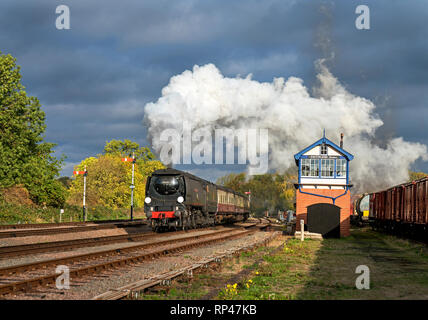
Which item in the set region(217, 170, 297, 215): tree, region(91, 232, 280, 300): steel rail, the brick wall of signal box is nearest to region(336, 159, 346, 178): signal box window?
the brick wall of signal box

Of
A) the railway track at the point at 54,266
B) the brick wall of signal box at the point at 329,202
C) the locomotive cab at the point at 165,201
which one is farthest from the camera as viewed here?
the brick wall of signal box at the point at 329,202

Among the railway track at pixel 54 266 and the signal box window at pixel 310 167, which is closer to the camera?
the railway track at pixel 54 266

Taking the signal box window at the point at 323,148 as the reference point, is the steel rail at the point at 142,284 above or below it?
below

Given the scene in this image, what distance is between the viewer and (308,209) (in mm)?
30828

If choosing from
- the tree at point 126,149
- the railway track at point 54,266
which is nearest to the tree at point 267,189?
the tree at point 126,149

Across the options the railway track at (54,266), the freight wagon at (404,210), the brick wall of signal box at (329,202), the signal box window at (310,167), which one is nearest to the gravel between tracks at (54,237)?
the railway track at (54,266)

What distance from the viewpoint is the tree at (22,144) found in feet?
132

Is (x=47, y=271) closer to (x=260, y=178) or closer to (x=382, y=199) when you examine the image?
(x=382, y=199)

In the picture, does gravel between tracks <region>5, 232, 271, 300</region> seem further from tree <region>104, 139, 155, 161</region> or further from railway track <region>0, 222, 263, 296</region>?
tree <region>104, 139, 155, 161</region>

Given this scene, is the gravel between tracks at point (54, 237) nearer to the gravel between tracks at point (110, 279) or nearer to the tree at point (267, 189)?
the gravel between tracks at point (110, 279)

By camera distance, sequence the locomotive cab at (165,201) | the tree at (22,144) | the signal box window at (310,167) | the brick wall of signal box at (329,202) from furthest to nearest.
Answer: the tree at (22,144) → the signal box window at (310,167) → the brick wall of signal box at (329,202) → the locomotive cab at (165,201)

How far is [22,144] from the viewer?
4128cm

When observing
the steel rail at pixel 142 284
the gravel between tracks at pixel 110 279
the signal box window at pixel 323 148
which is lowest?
the gravel between tracks at pixel 110 279

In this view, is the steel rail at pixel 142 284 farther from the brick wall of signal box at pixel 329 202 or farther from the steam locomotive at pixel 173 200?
the brick wall of signal box at pixel 329 202
